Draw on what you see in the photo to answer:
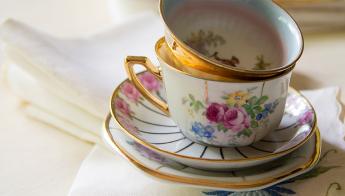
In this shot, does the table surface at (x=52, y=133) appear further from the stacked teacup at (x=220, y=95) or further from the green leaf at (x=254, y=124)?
the green leaf at (x=254, y=124)

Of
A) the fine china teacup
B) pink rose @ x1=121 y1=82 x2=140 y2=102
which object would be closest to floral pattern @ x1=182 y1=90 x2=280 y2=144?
the fine china teacup

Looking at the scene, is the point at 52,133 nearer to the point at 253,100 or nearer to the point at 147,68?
the point at 147,68

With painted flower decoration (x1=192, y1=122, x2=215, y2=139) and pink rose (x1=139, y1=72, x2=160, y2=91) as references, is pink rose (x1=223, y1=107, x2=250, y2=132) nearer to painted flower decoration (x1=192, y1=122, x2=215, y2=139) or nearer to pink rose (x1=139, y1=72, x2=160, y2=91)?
painted flower decoration (x1=192, y1=122, x2=215, y2=139)

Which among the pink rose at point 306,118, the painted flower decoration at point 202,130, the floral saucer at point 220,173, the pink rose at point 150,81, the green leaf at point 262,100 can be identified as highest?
the green leaf at point 262,100

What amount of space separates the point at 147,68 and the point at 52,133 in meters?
0.19

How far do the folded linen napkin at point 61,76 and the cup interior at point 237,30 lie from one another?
0.47 feet

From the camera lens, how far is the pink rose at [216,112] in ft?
1.45

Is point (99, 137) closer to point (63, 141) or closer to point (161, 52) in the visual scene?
point (63, 141)

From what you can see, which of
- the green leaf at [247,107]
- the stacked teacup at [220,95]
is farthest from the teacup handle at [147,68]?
the green leaf at [247,107]

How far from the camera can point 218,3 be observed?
1.74 feet

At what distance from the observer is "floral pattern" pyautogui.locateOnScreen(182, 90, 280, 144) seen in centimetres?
44

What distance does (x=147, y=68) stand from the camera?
1.65 feet

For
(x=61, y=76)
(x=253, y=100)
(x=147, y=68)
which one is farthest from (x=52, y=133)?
(x=253, y=100)

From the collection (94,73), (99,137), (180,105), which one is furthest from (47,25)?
(180,105)
